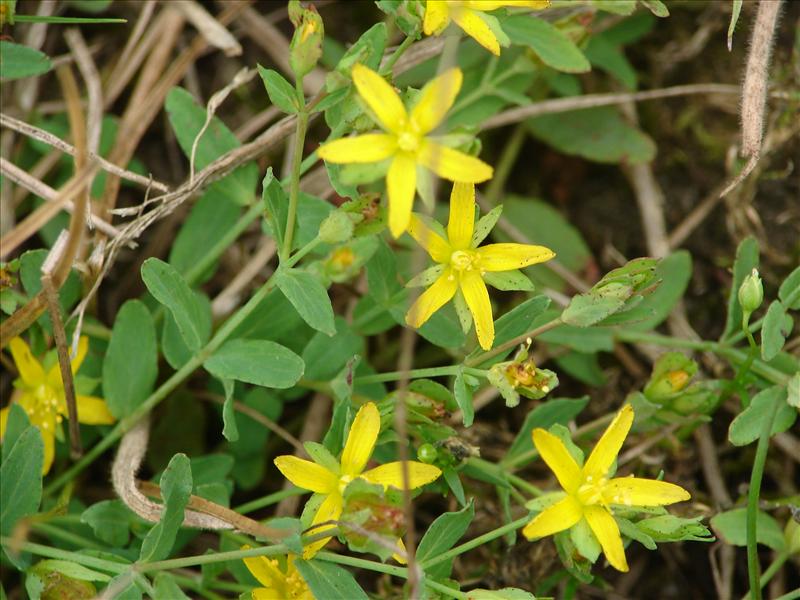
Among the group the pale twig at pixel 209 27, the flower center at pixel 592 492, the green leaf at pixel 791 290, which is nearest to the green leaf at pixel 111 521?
the flower center at pixel 592 492

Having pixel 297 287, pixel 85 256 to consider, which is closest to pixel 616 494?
pixel 297 287

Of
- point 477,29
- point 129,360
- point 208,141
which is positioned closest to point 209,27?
point 208,141

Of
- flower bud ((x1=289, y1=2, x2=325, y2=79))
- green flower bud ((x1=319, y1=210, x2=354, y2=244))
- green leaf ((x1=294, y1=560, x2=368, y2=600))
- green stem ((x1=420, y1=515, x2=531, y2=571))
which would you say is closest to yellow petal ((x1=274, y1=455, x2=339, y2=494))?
green leaf ((x1=294, y1=560, x2=368, y2=600))

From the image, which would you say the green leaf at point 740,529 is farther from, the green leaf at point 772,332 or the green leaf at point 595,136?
the green leaf at point 595,136

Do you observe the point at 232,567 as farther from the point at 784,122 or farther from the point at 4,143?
the point at 784,122

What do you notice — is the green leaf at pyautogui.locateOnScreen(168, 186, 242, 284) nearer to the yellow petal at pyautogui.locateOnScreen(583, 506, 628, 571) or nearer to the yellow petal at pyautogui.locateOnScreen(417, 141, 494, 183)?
the yellow petal at pyautogui.locateOnScreen(417, 141, 494, 183)
